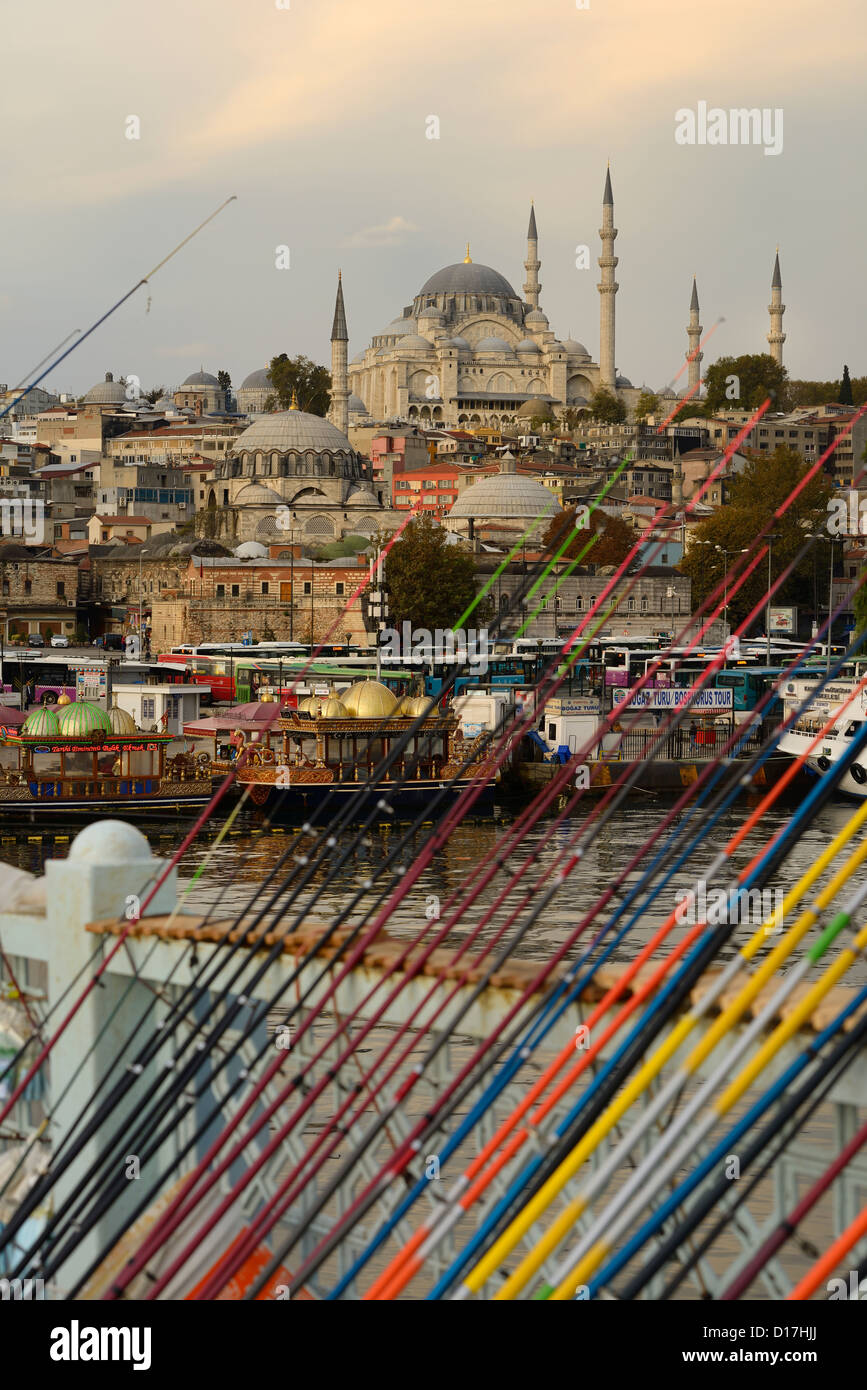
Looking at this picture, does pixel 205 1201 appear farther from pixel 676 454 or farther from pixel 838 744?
pixel 676 454

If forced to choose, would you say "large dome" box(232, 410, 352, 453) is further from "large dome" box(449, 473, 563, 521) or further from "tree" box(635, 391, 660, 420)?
"tree" box(635, 391, 660, 420)

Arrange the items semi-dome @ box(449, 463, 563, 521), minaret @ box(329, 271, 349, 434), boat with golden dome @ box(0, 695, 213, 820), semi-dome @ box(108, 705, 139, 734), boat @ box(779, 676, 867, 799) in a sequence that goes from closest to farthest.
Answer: boat with golden dome @ box(0, 695, 213, 820), semi-dome @ box(108, 705, 139, 734), boat @ box(779, 676, 867, 799), semi-dome @ box(449, 463, 563, 521), minaret @ box(329, 271, 349, 434)

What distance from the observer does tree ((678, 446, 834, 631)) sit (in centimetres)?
5355

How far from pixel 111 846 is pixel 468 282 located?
107686 mm

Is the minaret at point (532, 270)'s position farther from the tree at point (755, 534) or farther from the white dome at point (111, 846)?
the white dome at point (111, 846)

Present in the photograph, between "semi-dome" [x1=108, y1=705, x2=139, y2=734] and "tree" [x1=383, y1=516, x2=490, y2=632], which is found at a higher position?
"tree" [x1=383, y1=516, x2=490, y2=632]

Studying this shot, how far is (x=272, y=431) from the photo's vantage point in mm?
68375

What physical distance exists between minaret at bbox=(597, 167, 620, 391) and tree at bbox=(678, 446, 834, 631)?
26810mm

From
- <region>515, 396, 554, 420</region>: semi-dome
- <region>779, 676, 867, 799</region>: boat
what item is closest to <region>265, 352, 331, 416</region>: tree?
<region>515, 396, 554, 420</region>: semi-dome

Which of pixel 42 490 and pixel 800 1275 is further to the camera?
pixel 42 490

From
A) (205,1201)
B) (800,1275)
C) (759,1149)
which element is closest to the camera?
(759,1149)

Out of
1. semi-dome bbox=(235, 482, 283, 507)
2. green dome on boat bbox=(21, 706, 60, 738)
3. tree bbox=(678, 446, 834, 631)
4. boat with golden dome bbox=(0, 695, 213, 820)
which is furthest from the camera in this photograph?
semi-dome bbox=(235, 482, 283, 507)
